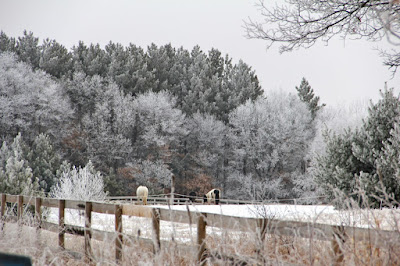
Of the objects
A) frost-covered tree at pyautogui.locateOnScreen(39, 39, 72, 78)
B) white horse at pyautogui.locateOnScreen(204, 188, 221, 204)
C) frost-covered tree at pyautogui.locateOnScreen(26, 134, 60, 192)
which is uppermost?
frost-covered tree at pyautogui.locateOnScreen(39, 39, 72, 78)

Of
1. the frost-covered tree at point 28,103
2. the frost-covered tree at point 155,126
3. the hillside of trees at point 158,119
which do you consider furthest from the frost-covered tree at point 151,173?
the frost-covered tree at point 28,103

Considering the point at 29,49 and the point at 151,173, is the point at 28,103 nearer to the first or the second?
the point at 29,49

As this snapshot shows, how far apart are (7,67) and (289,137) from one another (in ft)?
86.0

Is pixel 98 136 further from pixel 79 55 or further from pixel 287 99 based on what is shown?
pixel 287 99

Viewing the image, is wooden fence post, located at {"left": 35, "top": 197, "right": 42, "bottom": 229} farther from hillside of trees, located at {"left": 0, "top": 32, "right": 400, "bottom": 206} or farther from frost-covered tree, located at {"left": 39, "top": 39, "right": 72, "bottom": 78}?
frost-covered tree, located at {"left": 39, "top": 39, "right": 72, "bottom": 78}

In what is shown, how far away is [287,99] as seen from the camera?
4606 cm

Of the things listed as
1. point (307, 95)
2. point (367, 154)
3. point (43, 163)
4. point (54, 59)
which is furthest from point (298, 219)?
point (307, 95)

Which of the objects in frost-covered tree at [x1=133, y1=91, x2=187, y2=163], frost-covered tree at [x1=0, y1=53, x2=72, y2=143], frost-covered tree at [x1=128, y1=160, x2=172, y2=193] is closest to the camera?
frost-covered tree at [x1=0, y1=53, x2=72, y2=143]

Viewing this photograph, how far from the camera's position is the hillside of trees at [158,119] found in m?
38.3

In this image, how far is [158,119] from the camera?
139ft

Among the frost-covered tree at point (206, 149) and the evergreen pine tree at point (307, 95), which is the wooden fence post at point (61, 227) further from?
the evergreen pine tree at point (307, 95)

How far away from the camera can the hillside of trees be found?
3834 cm

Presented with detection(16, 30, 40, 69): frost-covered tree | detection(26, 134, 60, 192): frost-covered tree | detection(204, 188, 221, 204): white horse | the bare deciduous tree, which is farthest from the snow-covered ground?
detection(16, 30, 40, 69): frost-covered tree

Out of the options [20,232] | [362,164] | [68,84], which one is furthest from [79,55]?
[20,232]
